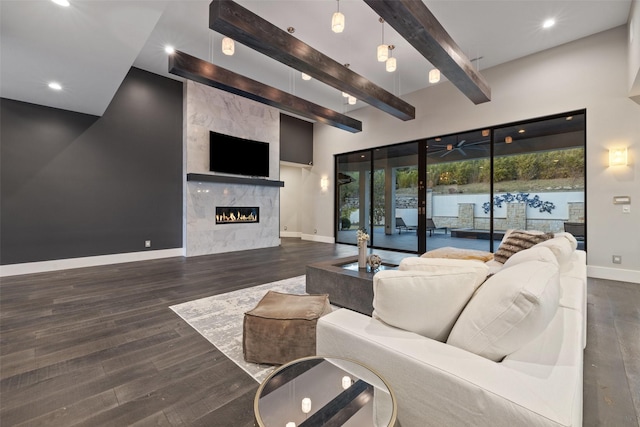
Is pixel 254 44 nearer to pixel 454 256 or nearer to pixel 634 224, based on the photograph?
pixel 454 256

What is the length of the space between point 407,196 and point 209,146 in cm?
489

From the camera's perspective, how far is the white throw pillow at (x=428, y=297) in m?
1.15

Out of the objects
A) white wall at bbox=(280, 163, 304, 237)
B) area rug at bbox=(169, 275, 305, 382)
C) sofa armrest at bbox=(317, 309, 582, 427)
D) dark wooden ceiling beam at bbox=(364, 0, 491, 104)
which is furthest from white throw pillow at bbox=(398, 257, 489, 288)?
white wall at bbox=(280, 163, 304, 237)

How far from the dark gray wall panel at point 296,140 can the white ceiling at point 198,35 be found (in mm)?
2703

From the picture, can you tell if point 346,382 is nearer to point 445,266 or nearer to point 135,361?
point 445,266

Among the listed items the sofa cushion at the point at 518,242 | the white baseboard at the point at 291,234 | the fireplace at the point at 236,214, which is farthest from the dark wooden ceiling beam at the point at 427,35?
the white baseboard at the point at 291,234

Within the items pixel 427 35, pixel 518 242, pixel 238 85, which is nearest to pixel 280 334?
pixel 518 242

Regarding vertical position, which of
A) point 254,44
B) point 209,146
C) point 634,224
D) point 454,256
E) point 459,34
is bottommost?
point 454,256

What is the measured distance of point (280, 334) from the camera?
6.27 feet

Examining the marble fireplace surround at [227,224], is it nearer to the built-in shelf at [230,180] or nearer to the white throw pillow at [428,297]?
the built-in shelf at [230,180]

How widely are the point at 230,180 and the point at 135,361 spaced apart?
4.99 meters

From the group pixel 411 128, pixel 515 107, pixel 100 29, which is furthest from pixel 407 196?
pixel 100 29

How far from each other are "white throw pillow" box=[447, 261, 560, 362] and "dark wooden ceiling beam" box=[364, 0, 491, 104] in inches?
107

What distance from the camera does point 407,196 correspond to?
22.9 ft
